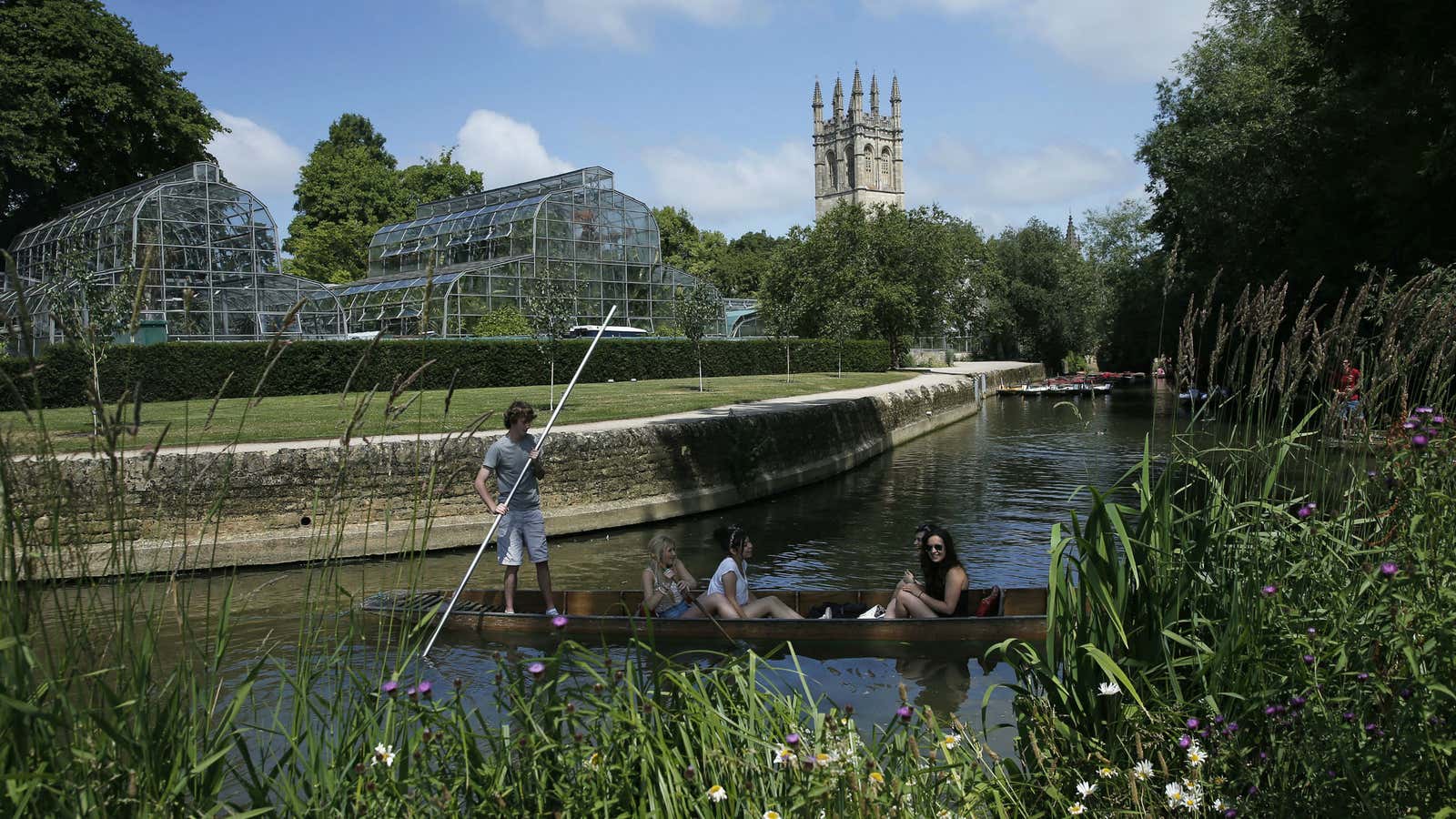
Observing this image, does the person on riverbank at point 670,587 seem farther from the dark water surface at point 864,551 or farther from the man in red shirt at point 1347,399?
the man in red shirt at point 1347,399

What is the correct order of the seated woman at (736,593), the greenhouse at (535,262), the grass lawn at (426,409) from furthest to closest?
the greenhouse at (535,262)
the grass lawn at (426,409)
the seated woman at (736,593)

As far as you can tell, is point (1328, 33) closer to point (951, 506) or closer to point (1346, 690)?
point (951, 506)

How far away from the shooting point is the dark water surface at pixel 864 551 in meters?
7.86

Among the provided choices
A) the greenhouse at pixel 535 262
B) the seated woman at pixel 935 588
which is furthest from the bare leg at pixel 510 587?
the greenhouse at pixel 535 262

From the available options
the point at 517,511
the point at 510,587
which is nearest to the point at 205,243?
the point at 517,511

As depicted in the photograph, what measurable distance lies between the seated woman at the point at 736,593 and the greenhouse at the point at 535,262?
2616cm

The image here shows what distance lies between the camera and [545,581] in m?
9.20

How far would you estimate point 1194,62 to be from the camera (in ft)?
109

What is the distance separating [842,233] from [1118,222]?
1922cm

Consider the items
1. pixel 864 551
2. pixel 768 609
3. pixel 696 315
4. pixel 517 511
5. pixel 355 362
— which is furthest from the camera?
pixel 696 315

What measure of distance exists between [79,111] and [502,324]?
17389 mm

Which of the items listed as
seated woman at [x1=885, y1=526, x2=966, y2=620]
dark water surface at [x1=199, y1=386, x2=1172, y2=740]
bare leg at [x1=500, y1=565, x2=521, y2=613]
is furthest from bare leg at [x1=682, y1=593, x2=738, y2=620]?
bare leg at [x1=500, y1=565, x2=521, y2=613]

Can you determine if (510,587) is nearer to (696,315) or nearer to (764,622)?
(764,622)

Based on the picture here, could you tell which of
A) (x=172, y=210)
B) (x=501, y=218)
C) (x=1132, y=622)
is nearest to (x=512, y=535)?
(x=1132, y=622)
